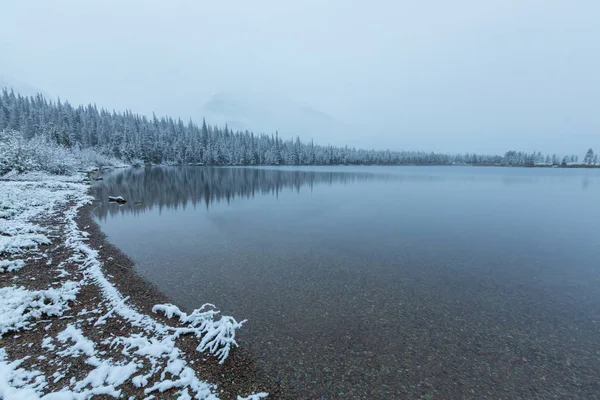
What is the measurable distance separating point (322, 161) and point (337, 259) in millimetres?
177750

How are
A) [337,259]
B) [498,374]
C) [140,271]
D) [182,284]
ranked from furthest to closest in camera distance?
[337,259] → [140,271] → [182,284] → [498,374]

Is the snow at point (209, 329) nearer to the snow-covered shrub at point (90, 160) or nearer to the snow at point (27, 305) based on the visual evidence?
the snow at point (27, 305)

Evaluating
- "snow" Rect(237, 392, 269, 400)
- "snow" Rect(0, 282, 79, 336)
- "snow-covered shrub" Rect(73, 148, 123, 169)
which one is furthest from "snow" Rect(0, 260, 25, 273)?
Result: "snow-covered shrub" Rect(73, 148, 123, 169)

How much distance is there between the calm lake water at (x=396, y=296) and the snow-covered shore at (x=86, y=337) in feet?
5.48

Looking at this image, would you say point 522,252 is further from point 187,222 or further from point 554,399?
point 187,222

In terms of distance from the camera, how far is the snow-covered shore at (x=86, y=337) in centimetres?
592

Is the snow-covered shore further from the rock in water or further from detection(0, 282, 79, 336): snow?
the rock in water

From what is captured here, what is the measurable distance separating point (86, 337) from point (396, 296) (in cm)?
1102

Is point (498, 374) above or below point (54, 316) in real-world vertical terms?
below

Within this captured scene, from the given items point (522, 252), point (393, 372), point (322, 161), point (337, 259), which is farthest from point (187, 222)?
point (322, 161)

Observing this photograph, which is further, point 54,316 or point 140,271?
point 140,271

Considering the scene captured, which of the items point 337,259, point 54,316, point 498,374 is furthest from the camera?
point 337,259

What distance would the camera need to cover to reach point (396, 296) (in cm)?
1103

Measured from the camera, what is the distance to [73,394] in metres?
5.50
